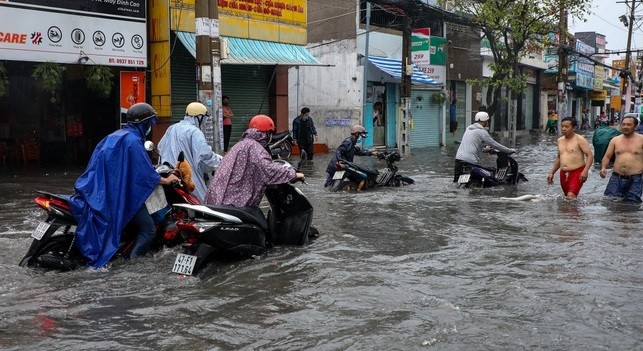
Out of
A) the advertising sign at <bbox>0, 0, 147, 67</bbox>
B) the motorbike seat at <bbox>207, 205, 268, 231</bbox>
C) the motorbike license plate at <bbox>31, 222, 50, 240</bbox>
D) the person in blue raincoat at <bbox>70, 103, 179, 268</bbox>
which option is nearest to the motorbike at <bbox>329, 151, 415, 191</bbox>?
the motorbike seat at <bbox>207, 205, 268, 231</bbox>

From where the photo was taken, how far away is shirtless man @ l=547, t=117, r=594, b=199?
10.6m

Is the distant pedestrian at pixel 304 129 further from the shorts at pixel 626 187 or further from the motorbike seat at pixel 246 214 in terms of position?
the motorbike seat at pixel 246 214

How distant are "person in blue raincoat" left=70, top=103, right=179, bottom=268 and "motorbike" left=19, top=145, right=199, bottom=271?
0.13 metres

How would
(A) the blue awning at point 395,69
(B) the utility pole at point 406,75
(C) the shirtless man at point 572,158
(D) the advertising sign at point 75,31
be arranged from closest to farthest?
1. (C) the shirtless man at point 572,158
2. (D) the advertising sign at point 75,31
3. (B) the utility pole at point 406,75
4. (A) the blue awning at point 395,69

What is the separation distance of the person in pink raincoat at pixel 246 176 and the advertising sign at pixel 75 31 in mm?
8731

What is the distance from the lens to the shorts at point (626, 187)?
1016 centimetres

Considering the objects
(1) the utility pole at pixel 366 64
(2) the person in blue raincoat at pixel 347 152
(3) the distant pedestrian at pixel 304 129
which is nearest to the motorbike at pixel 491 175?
(2) the person in blue raincoat at pixel 347 152

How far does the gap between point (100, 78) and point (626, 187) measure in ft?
34.1

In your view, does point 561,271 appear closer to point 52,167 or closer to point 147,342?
point 147,342

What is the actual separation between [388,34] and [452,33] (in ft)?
18.5

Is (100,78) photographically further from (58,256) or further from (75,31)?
(58,256)

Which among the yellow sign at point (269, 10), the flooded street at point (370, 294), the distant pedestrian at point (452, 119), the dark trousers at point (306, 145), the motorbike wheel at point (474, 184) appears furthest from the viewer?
the distant pedestrian at point (452, 119)

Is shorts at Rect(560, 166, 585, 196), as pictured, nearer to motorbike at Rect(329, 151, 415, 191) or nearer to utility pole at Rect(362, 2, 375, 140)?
motorbike at Rect(329, 151, 415, 191)

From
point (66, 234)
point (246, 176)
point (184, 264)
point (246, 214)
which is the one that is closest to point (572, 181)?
point (246, 176)
